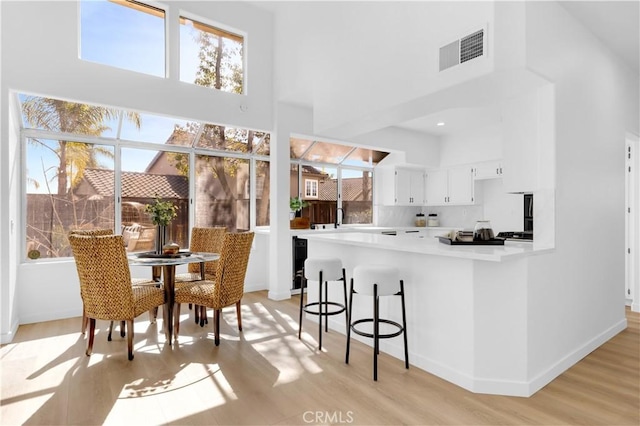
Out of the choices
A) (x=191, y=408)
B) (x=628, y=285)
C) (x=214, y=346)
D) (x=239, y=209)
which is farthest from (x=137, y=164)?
(x=628, y=285)

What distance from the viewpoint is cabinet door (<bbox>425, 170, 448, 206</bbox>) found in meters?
7.04

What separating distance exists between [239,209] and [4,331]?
3071 millimetres

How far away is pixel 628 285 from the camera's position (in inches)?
188

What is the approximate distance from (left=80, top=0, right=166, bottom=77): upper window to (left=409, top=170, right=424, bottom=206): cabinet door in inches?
192

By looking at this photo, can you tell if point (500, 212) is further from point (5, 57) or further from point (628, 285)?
point (5, 57)

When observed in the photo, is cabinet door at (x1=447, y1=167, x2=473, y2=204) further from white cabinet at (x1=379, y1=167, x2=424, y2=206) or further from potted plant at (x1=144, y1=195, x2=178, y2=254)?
potted plant at (x1=144, y1=195, x2=178, y2=254)

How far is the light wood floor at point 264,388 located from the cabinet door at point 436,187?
13.1 ft

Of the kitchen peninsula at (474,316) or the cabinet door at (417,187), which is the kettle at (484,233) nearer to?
the kitchen peninsula at (474,316)

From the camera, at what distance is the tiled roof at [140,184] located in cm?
448

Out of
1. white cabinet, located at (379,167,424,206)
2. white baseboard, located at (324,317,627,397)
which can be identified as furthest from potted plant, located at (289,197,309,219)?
white baseboard, located at (324,317,627,397)

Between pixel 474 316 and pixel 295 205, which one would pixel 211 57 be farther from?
pixel 474 316

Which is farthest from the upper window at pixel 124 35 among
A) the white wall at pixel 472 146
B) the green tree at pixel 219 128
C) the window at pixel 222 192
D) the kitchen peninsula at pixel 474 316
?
the white wall at pixel 472 146

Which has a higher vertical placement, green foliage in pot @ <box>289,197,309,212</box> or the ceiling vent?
the ceiling vent

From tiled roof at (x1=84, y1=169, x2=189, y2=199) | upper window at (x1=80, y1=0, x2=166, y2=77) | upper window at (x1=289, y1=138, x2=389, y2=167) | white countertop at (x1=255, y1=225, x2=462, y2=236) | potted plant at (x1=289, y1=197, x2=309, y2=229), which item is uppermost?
upper window at (x1=80, y1=0, x2=166, y2=77)
